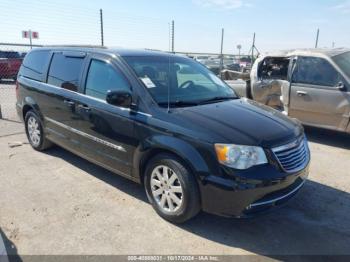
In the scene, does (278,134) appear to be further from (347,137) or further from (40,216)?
(347,137)

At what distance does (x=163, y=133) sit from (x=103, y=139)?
105cm

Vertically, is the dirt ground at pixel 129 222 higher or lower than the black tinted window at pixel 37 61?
lower

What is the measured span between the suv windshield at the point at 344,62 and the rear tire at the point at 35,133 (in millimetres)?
5476

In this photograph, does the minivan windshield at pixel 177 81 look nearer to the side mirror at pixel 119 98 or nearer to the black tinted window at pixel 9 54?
the side mirror at pixel 119 98

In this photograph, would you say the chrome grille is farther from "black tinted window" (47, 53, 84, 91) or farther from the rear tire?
the rear tire

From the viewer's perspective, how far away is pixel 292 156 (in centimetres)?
338

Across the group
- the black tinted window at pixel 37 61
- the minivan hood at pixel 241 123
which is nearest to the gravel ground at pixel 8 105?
the black tinted window at pixel 37 61

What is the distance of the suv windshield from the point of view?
633 centimetres

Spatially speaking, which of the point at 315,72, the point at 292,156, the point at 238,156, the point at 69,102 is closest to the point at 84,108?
the point at 69,102

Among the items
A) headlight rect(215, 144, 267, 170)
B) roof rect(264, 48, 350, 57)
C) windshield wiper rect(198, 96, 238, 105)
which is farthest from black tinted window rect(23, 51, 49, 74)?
roof rect(264, 48, 350, 57)

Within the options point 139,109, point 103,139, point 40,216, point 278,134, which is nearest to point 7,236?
point 40,216

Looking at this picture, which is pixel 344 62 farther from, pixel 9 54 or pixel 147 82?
pixel 9 54

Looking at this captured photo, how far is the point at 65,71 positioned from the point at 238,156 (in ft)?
9.74

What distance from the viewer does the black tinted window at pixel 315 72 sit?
252 inches
